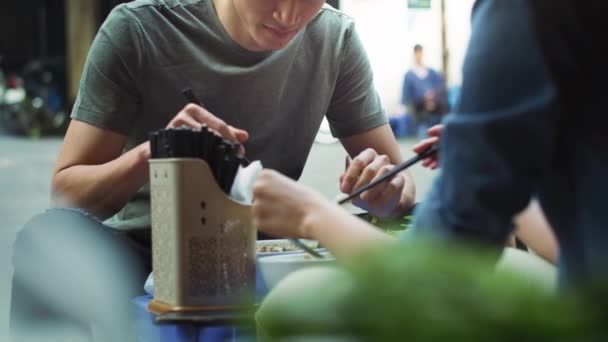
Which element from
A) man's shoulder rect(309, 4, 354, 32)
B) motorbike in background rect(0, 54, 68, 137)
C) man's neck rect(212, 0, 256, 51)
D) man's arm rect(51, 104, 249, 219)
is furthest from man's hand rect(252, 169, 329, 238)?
motorbike in background rect(0, 54, 68, 137)

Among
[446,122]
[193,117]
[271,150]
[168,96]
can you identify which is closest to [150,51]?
[168,96]

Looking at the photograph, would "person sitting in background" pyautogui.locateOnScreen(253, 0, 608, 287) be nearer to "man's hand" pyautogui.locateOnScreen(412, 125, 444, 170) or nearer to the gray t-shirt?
"man's hand" pyautogui.locateOnScreen(412, 125, 444, 170)

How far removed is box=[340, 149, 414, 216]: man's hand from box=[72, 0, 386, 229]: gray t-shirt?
15.3 inches

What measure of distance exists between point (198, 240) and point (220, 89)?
2.63 ft

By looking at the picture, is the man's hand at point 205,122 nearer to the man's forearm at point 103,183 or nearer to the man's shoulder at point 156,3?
the man's forearm at point 103,183

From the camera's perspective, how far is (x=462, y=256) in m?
0.30

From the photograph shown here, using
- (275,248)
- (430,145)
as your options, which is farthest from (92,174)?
(430,145)

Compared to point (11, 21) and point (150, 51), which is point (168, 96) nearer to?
point (150, 51)

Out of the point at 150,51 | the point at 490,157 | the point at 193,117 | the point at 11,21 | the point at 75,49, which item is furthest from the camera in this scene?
the point at 11,21

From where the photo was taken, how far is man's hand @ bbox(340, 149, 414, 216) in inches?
72.2

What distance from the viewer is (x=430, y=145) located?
4.82ft

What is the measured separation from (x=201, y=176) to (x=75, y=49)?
2096 cm

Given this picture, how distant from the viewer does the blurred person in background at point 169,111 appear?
6.21 ft

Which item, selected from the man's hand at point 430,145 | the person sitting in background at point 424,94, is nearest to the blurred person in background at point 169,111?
the man's hand at point 430,145
